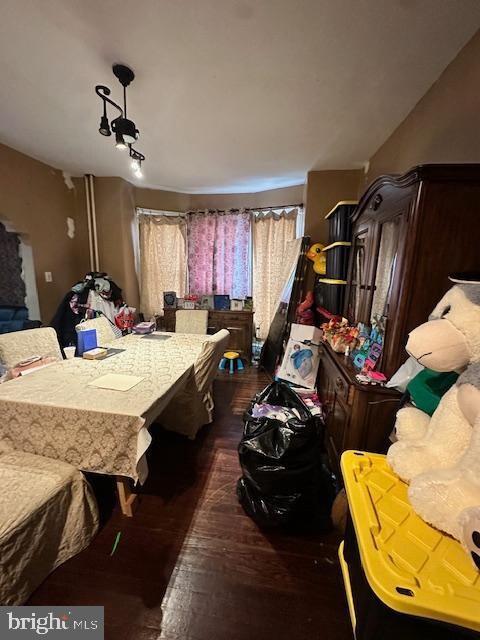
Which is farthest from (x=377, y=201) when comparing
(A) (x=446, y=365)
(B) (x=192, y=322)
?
(B) (x=192, y=322)

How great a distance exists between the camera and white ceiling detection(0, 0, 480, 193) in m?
1.13

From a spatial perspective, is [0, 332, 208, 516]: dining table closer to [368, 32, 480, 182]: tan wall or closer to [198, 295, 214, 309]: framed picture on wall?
[368, 32, 480, 182]: tan wall

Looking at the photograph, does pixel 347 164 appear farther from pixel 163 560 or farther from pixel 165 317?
pixel 163 560

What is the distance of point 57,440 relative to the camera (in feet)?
3.92

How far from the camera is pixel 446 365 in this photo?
781 millimetres

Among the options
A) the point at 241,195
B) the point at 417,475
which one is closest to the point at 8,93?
the point at 241,195

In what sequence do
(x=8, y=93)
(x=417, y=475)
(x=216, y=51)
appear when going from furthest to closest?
(x=8, y=93) < (x=216, y=51) < (x=417, y=475)

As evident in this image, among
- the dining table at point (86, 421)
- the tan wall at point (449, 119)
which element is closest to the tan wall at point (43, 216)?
the dining table at point (86, 421)

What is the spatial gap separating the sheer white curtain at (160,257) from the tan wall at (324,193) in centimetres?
188

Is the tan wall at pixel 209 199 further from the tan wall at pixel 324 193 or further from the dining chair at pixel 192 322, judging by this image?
the dining chair at pixel 192 322

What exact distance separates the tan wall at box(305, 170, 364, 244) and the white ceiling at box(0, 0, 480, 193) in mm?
324

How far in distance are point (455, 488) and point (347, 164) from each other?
297 cm

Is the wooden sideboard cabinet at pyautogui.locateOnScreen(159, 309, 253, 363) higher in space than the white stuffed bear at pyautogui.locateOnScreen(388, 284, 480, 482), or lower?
lower

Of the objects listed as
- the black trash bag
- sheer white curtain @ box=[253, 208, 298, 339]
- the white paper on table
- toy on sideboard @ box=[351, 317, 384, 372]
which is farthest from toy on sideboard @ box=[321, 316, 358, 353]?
sheer white curtain @ box=[253, 208, 298, 339]
